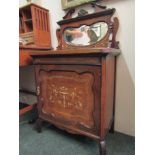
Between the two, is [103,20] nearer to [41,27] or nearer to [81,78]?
[81,78]

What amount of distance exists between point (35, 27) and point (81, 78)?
788 mm

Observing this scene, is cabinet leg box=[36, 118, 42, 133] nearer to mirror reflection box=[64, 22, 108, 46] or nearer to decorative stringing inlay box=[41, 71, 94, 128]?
decorative stringing inlay box=[41, 71, 94, 128]

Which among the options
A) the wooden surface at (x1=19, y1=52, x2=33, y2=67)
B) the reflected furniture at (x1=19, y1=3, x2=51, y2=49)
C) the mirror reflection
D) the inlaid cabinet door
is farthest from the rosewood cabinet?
the reflected furniture at (x1=19, y1=3, x2=51, y2=49)

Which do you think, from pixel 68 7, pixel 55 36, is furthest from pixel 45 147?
pixel 68 7

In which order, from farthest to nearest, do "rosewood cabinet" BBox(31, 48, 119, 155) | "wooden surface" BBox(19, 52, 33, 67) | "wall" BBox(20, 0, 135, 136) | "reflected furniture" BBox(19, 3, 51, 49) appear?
"reflected furniture" BBox(19, 3, 51, 49) < "wooden surface" BBox(19, 52, 33, 67) < "wall" BBox(20, 0, 135, 136) < "rosewood cabinet" BBox(31, 48, 119, 155)

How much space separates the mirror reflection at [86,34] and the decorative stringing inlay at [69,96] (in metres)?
0.39

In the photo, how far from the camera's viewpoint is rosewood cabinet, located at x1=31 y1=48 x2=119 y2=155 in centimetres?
88

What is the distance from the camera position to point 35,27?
1422 millimetres

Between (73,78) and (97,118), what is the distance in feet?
0.95

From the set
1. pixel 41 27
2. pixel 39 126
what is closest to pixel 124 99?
pixel 39 126
